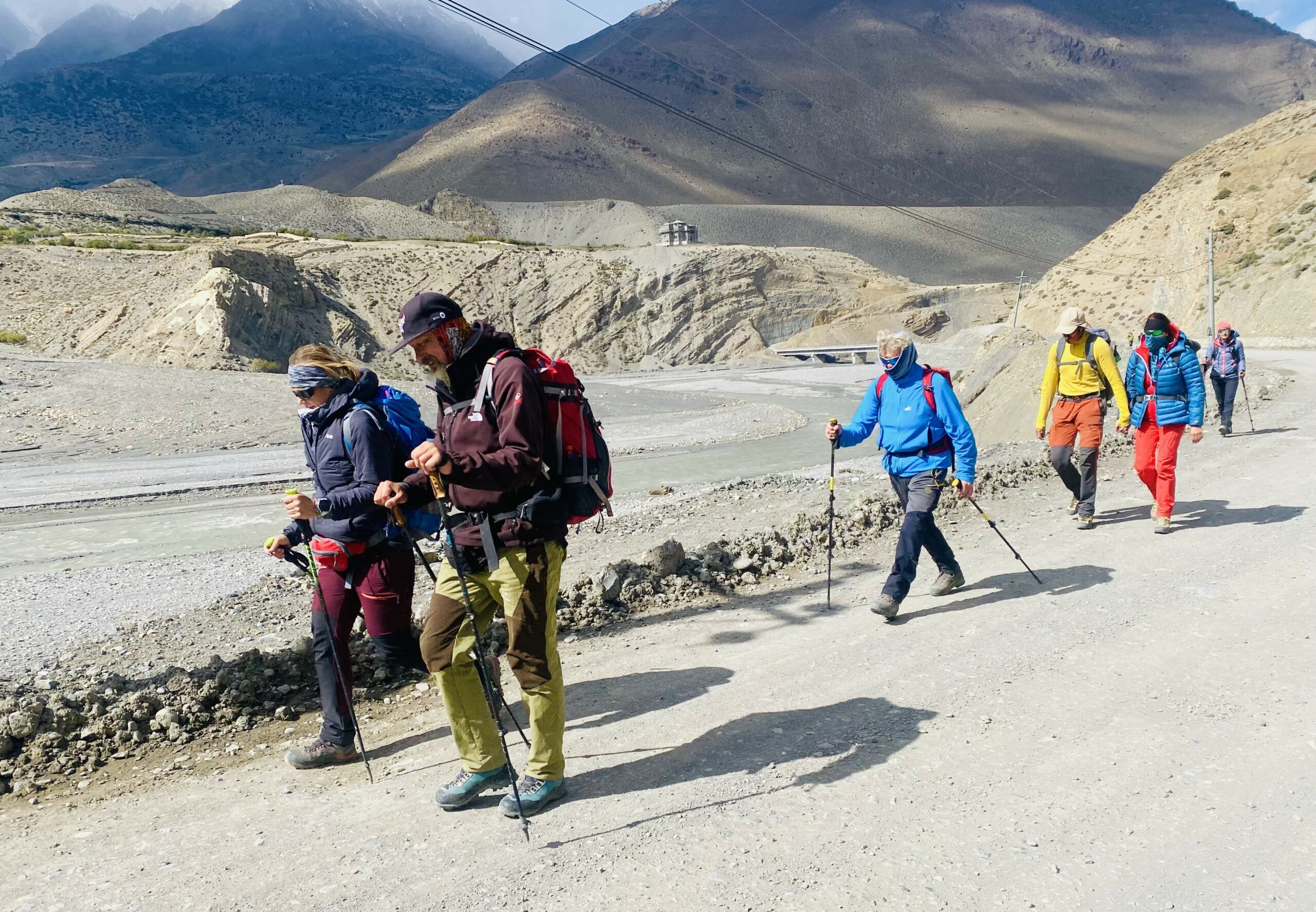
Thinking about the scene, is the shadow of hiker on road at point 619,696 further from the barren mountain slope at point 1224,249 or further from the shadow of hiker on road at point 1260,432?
the barren mountain slope at point 1224,249

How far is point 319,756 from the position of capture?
429 cm

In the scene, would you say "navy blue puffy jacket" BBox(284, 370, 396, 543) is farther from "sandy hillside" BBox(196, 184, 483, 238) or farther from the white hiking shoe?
"sandy hillside" BBox(196, 184, 483, 238)

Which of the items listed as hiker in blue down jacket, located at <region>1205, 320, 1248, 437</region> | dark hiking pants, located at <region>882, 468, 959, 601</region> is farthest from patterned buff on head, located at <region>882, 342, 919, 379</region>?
hiker in blue down jacket, located at <region>1205, 320, 1248, 437</region>

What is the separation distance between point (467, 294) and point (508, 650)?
187 ft

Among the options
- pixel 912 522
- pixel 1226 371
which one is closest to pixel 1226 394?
pixel 1226 371

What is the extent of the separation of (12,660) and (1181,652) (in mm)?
7413

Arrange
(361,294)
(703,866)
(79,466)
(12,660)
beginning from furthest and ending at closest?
(361,294) < (79,466) < (12,660) < (703,866)

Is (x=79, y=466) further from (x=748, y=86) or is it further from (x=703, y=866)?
(x=748, y=86)

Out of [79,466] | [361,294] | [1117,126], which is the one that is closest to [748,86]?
[1117,126]

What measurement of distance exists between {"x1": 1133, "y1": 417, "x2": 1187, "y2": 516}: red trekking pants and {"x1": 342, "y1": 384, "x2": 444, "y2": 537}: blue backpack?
20.7ft

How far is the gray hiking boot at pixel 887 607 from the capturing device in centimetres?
584

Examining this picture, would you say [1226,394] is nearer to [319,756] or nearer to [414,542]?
[414,542]

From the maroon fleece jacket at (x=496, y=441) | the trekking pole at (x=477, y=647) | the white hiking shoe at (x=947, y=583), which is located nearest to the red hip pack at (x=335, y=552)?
the trekking pole at (x=477, y=647)

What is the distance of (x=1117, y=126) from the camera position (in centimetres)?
16862
